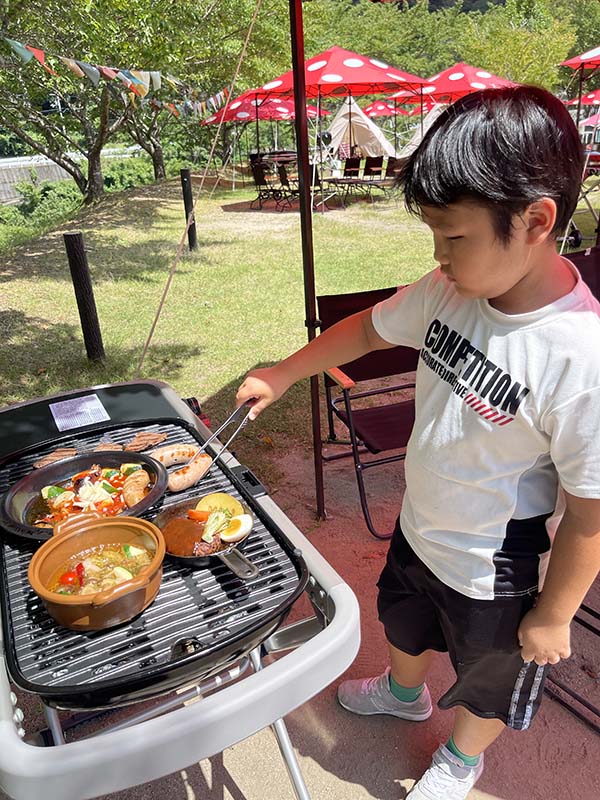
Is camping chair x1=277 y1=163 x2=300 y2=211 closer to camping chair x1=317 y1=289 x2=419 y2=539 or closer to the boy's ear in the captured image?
camping chair x1=317 y1=289 x2=419 y2=539

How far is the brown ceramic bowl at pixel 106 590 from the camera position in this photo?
103cm

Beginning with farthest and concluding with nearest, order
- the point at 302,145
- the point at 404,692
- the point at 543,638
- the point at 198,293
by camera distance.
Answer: the point at 198,293, the point at 302,145, the point at 404,692, the point at 543,638

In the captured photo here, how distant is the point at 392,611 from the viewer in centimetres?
163

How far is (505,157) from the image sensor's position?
95cm

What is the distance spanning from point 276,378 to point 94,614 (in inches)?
28.4

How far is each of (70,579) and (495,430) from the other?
2.87 feet

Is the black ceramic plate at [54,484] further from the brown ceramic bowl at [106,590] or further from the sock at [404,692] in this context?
the sock at [404,692]

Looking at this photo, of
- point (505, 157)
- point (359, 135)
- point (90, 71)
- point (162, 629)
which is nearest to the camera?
point (505, 157)

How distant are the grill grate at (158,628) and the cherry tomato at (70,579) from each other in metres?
0.06

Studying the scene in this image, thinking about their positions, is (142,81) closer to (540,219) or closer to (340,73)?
(340,73)

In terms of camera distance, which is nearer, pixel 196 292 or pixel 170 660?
pixel 170 660

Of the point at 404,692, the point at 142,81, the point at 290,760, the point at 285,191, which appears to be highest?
the point at 142,81

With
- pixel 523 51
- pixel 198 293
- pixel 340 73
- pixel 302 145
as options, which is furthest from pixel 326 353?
pixel 523 51

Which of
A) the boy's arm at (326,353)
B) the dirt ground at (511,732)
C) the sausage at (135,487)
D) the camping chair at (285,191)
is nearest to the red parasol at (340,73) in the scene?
the camping chair at (285,191)
